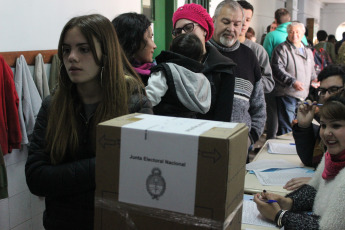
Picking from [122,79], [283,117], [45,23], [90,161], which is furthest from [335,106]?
[283,117]

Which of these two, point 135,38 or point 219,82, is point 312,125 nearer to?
point 219,82

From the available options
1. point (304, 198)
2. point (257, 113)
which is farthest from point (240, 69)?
point (304, 198)

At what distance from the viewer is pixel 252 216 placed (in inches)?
66.7

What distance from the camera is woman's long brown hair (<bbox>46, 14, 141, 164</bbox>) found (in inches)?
50.5

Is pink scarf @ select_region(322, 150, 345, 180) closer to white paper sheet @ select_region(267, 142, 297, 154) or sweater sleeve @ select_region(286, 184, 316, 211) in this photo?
sweater sleeve @ select_region(286, 184, 316, 211)

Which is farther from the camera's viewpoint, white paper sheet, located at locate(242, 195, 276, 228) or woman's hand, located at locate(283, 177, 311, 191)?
woman's hand, located at locate(283, 177, 311, 191)

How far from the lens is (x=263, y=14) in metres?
8.38

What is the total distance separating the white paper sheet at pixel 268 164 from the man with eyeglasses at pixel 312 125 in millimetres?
101

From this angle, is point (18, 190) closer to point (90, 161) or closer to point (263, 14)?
point (90, 161)

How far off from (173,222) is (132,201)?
0.36ft

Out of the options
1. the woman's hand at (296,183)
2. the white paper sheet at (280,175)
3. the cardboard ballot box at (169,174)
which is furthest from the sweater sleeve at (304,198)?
the cardboard ballot box at (169,174)

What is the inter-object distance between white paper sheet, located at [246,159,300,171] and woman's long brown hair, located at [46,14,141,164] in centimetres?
127

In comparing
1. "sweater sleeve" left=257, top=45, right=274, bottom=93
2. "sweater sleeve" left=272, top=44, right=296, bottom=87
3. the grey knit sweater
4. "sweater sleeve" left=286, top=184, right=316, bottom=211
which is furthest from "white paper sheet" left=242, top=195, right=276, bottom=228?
"sweater sleeve" left=272, top=44, right=296, bottom=87

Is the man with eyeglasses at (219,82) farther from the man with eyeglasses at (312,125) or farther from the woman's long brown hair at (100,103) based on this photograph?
→ the woman's long brown hair at (100,103)
